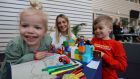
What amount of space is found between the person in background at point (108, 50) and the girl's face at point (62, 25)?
1989mm

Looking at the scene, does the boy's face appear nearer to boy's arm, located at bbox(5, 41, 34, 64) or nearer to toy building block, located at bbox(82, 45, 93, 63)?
toy building block, located at bbox(82, 45, 93, 63)

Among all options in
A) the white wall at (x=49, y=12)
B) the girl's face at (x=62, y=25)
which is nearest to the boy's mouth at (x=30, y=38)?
the girl's face at (x=62, y=25)

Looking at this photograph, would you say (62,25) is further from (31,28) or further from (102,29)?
(31,28)

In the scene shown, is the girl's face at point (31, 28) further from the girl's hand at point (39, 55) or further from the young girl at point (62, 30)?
the young girl at point (62, 30)

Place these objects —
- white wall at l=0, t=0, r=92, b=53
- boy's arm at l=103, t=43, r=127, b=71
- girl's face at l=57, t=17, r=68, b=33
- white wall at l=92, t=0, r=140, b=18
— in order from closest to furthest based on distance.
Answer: boy's arm at l=103, t=43, r=127, b=71 < girl's face at l=57, t=17, r=68, b=33 < white wall at l=0, t=0, r=92, b=53 < white wall at l=92, t=0, r=140, b=18

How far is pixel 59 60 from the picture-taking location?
5.28ft

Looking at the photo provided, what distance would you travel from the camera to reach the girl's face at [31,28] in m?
1.49

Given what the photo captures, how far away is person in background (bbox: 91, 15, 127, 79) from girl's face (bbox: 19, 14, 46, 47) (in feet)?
2.68

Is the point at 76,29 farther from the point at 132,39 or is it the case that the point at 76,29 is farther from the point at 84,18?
the point at 132,39

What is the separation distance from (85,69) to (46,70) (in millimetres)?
309

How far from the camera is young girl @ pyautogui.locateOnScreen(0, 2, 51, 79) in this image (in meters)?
1.50

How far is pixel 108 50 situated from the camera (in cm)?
234

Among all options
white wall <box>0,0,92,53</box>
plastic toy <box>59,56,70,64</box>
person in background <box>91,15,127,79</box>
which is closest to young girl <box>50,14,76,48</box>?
white wall <box>0,0,92,53</box>

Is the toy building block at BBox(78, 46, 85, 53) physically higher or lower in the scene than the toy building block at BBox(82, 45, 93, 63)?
higher
